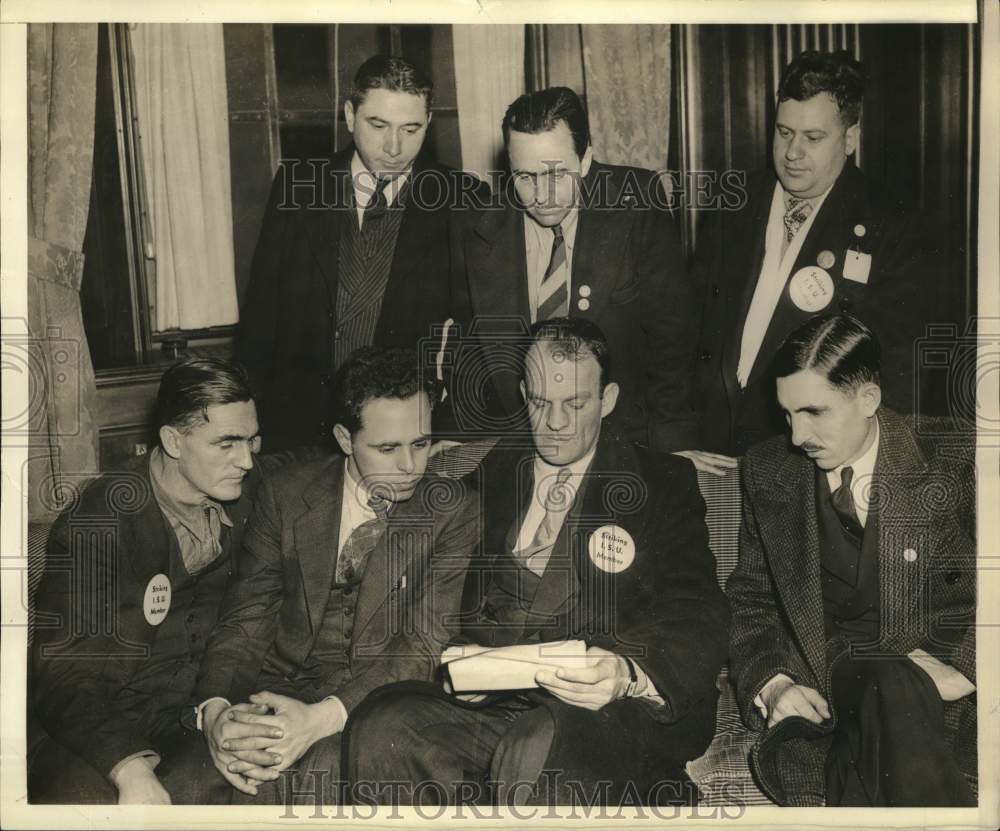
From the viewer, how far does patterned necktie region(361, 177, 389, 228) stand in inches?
138

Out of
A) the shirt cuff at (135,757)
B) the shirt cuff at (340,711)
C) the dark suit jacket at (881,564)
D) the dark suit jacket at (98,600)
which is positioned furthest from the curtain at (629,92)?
the shirt cuff at (135,757)

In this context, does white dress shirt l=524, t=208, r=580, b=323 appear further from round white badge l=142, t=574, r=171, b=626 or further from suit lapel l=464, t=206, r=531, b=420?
round white badge l=142, t=574, r=171, b=626

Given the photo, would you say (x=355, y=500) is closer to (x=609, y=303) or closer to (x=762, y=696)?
(x=609, y=303)

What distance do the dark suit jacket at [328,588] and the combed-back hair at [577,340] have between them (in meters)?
0.59

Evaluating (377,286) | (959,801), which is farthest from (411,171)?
(959,801)

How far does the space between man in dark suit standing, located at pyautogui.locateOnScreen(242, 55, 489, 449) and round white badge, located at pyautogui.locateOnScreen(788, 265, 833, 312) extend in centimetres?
115

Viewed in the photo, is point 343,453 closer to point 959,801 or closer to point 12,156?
point 12,156

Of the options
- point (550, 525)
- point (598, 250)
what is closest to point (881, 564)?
point (550, 525)

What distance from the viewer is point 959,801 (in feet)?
11.4

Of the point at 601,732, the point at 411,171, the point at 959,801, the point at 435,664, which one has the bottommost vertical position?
the point at 959,801

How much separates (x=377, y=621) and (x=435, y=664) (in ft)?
0.82

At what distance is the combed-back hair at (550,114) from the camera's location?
3.44m

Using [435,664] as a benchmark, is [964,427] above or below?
above

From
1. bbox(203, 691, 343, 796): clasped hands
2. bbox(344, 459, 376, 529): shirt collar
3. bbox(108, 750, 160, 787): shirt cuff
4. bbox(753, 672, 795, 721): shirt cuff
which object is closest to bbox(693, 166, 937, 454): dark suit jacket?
bbox(753, 672, 795, 721): shirt cuff
